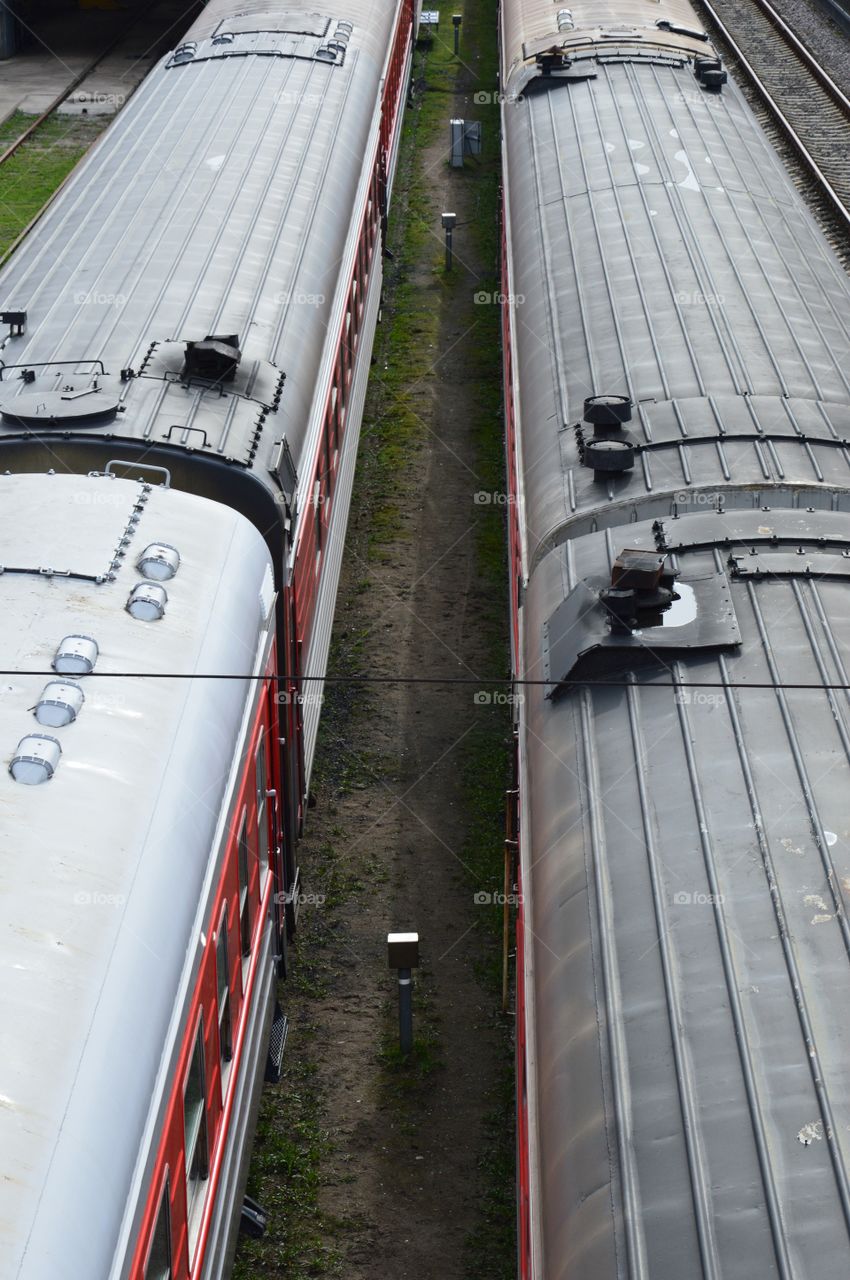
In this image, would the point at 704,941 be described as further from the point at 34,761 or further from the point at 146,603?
the point at 146,603

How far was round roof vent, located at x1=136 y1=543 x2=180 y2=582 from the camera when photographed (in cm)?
780

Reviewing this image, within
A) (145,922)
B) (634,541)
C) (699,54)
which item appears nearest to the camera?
(145,922)

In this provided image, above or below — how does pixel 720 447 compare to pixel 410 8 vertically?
below

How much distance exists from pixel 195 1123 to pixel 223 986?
901mm

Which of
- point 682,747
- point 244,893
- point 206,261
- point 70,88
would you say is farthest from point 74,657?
point 70,88

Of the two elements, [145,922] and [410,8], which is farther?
[410,8]

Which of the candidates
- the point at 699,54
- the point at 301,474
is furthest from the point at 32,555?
the point at 699,54

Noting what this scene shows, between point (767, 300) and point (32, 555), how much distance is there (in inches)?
296

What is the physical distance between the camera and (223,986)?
766 centimetres

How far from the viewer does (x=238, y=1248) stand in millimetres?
9531

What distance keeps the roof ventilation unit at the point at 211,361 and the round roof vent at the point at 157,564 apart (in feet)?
8.21

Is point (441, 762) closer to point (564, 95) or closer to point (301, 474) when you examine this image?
point (301, 474)
